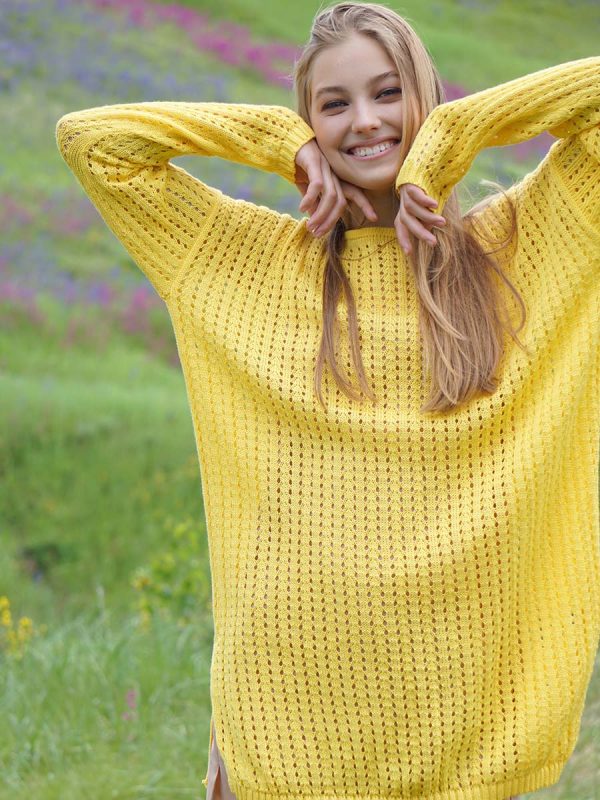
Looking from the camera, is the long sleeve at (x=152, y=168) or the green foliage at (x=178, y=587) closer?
the long sleeve at (x=152, y=168)

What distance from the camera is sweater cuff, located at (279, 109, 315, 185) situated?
261cm

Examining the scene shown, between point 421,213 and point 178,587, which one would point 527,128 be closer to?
point 421,213

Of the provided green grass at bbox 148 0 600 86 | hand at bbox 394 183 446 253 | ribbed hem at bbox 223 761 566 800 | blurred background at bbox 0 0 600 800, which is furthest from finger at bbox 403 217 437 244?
green grass at bbox 148 0 600 86

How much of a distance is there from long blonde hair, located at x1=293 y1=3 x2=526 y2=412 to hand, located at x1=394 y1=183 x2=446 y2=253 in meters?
0.05

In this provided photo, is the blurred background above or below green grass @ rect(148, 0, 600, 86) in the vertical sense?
below

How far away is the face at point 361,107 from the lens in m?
2.50

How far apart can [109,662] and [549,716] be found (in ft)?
7.82

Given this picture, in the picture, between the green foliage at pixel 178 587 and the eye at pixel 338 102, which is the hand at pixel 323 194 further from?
the green foliage at pixel 178 587

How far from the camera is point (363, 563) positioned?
2324 millimetres

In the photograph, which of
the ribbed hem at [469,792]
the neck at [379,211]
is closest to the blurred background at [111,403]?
the neck at [379,211]

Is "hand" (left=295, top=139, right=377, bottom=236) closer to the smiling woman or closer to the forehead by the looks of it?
the smiling woman

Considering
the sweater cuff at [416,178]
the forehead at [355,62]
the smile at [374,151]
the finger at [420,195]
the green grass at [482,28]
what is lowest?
the finger at [420,195]

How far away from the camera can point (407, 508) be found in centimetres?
234

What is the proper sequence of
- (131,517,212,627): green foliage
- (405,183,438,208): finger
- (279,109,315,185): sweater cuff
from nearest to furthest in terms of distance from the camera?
1. (405,183,438,208): finger
2. (279,109,315,185): sweater cuff
3. (131,517,212,627): green foliage
